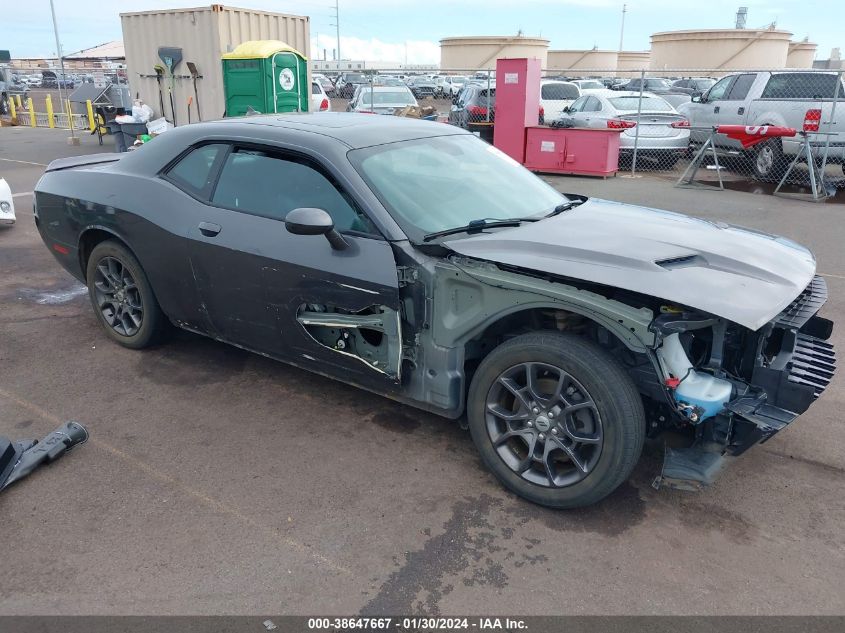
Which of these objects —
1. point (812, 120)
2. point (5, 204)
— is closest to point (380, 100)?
point (812, 120)

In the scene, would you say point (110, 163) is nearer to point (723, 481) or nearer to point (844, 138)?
point (723, 481)

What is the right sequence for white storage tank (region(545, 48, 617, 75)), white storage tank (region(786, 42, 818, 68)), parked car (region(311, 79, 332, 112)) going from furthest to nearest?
white storage tank (region(545, 48, 617, 75))
white storage tank (region(786, 42, 818, 68))
parked car (region(311, 79, 332, 112))

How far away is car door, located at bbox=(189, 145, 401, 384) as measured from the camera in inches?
131

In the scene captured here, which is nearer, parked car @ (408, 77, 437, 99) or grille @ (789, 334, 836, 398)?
grille @ (789, 334, 836, 398)

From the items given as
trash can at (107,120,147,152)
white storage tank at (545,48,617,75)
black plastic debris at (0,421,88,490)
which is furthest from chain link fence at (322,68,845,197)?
white storage tank at (545,48,617,75)

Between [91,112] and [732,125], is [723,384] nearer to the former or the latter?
[732,125]

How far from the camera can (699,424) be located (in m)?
2.89

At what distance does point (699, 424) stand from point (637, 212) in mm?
1483

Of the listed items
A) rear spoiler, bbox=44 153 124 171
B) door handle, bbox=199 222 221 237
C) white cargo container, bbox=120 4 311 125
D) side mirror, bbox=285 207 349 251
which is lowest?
door handle, bbox=199 222 221 237

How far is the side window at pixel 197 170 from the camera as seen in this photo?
4039mm

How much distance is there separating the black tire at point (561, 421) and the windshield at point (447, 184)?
81 centimetres

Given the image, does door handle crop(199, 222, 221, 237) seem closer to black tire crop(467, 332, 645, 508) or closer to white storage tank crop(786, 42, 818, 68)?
black tire crop(467, 332, 645, 508)

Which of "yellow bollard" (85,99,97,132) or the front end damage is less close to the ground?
"yellow bollard" (85,99,97,132)

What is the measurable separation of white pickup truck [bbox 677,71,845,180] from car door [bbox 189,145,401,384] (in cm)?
1004
